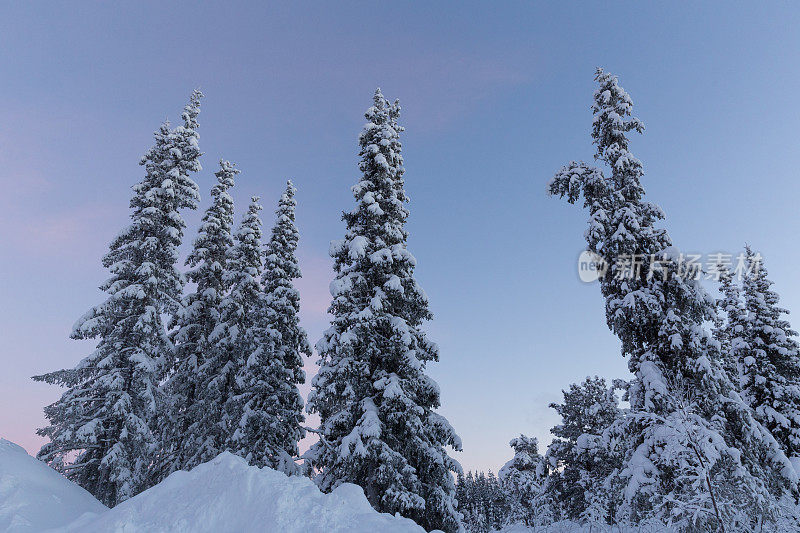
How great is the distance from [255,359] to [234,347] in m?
2.96

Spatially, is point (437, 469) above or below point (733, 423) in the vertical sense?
below

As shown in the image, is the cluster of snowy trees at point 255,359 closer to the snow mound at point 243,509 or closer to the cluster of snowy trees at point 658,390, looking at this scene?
the cluster of snowy trees at point 658,390

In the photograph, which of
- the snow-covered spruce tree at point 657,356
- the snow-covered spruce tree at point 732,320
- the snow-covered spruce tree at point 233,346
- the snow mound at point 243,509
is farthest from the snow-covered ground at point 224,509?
the snow-covered spruce tree at point 732,320

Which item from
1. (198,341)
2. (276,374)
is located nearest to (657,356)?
(276,374)

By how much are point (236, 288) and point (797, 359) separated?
93.9ft

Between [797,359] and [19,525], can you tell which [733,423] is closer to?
[797,359]

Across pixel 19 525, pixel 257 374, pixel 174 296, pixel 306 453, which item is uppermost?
pixel 174 296

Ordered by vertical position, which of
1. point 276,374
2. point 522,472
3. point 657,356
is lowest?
point 522,472

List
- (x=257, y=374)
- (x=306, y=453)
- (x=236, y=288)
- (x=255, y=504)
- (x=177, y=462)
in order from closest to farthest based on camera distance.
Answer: (x=255, y=504)
(x=306, y=453)
(x=257, y=374)
(x=177, y=462)
(x=236, y=288)

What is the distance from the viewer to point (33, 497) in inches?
284

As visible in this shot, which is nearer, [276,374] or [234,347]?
[276,374]

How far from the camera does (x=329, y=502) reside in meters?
5.62

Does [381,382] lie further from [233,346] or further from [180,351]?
[180,351]

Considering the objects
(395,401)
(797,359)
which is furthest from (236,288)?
(797,359)
